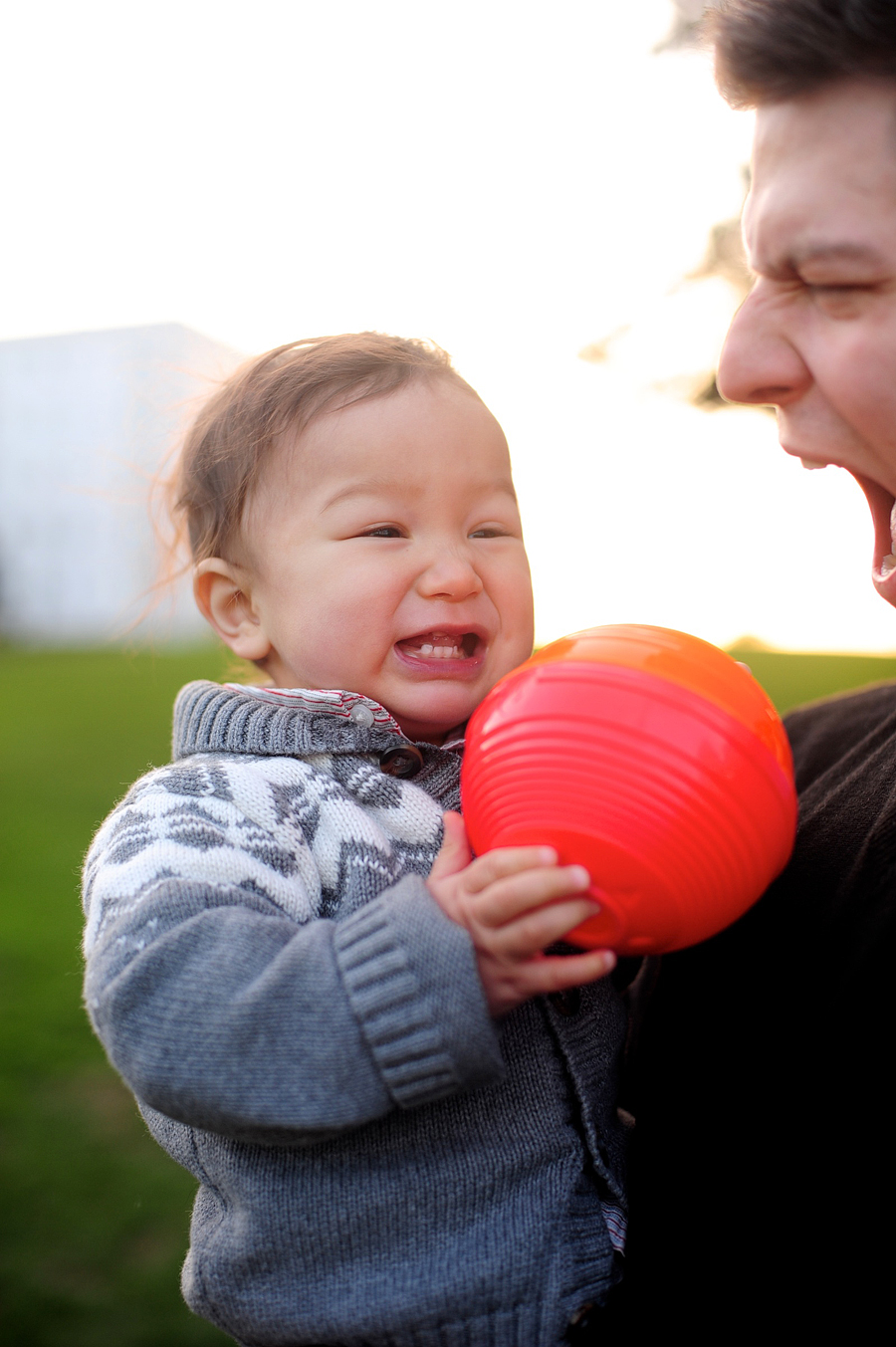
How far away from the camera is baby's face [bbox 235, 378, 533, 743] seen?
85.5 inches

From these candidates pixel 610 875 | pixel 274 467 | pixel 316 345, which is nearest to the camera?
pixel 610 875

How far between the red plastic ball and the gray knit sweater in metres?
0.23

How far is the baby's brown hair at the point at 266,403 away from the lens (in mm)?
2363

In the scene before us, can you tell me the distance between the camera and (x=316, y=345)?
2568mm

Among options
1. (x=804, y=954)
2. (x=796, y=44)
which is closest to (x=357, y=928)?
(x=804, y=954)

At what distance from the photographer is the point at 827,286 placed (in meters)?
1.65

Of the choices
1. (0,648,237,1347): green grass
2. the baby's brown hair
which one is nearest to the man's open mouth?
the baby's brown hair

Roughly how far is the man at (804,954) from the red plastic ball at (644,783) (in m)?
0.20

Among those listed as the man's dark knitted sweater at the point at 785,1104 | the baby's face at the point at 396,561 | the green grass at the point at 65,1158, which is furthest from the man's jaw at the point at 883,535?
the green grass at the point at 65,1158

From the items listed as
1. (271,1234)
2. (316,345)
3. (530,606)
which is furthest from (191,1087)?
(316,345)

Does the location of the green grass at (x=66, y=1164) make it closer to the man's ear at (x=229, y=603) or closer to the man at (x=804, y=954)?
the man's ear at (x=229, y=603)

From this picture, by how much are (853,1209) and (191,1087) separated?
899 millimetres

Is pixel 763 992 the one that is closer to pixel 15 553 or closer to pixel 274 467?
pixel 274 467

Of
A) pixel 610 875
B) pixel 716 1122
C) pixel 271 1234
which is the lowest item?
pixel 271 1234
